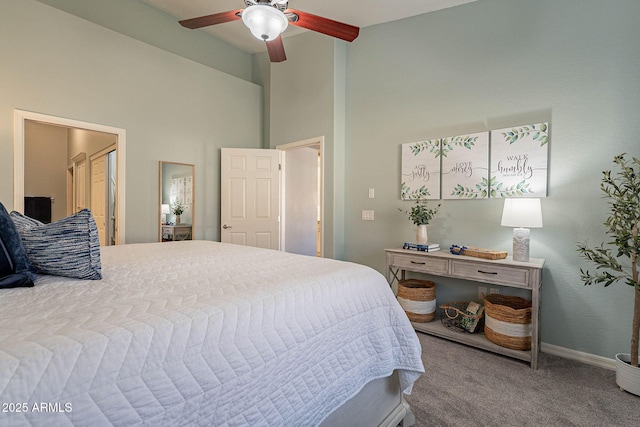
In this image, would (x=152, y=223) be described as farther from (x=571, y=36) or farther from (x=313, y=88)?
(x=571, y=36)

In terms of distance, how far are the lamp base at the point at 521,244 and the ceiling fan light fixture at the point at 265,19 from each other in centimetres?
231

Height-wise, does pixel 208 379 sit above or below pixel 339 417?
above

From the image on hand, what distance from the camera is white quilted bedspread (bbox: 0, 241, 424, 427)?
0.62 metres

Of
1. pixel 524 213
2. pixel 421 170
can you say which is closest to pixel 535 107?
pixel 524 213

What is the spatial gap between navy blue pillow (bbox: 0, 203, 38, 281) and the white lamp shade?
2821mm

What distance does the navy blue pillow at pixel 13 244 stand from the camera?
43.4 inches

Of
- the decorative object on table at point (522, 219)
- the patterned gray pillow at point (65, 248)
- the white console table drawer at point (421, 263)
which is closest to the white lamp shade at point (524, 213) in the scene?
the decorative object on table at point (522, 219)

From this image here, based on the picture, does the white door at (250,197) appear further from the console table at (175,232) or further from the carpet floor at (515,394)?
the carpet floor at (515,394)

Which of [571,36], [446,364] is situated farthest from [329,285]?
[571,36]

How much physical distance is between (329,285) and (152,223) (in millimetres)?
3054

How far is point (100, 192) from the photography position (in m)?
3.97

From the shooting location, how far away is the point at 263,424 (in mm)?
Result: 888

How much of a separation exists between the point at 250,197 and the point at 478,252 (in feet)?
9.40

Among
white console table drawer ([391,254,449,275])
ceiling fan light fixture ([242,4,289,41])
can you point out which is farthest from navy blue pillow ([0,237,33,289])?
white console table drawer ([391,254,449,275])
